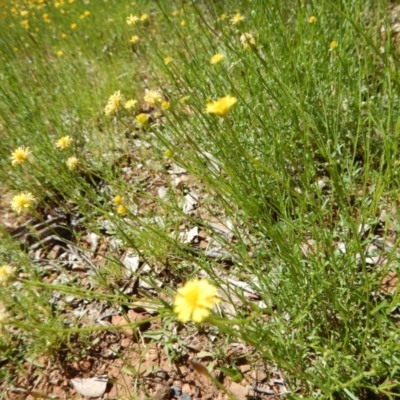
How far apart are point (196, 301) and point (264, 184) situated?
95cm

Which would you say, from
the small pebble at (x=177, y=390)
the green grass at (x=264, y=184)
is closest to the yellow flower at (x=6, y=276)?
the green grass at (x=264, y=184)

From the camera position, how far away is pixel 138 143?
2.98 metres

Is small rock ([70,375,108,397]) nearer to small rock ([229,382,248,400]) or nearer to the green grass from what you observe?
the green grass

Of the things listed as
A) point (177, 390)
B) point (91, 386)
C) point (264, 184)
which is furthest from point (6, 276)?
point (264, 184)

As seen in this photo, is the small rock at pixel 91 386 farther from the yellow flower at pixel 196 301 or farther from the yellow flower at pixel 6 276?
the yellow flower at pixel 196 301

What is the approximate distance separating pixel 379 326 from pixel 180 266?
993 millimetres

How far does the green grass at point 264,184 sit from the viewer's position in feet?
4.43

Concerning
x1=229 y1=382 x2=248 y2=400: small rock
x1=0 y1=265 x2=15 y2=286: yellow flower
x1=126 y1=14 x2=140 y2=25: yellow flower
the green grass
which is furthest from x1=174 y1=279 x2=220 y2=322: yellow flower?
x1=126 y1=14 x2=140 y2=25: yellow flower

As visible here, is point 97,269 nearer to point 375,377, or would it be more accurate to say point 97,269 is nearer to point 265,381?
point 265,381

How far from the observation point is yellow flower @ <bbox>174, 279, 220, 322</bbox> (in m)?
0.89

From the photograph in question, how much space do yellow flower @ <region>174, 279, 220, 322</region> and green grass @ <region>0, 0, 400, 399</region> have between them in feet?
0.19

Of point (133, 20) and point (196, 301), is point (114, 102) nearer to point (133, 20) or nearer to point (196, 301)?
point (133, 20)

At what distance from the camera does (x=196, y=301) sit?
3.04ft

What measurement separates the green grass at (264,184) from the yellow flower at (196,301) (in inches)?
2.3
